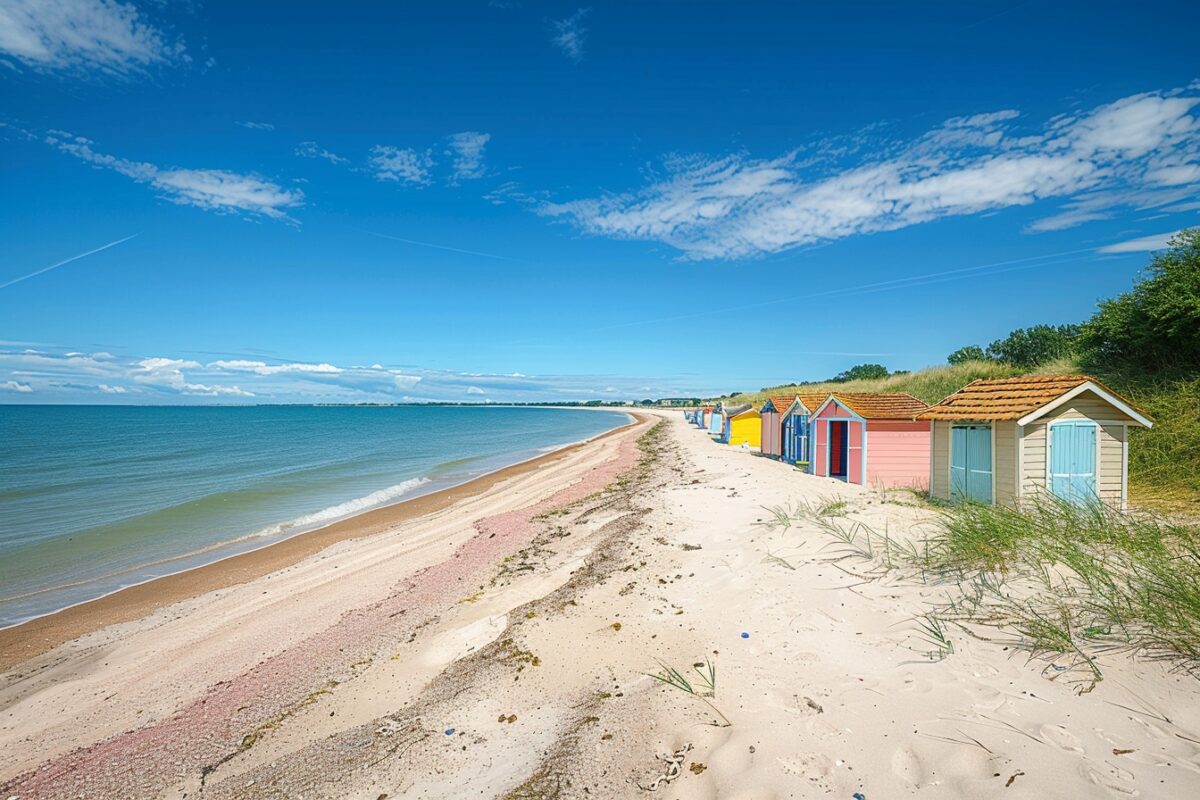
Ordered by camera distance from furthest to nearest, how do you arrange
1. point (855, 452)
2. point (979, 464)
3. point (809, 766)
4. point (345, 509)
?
point (345, 509) → point (855, 452) → point (979, 464) → point (809, 766)

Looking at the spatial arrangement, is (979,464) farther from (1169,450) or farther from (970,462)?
(1169,450)

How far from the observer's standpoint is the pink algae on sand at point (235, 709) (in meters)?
4.98

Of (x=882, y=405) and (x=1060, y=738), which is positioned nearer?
(x=1060, y=738)

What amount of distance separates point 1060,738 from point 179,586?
14708 millimetres

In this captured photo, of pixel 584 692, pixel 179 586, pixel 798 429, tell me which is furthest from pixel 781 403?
pixel 179 586

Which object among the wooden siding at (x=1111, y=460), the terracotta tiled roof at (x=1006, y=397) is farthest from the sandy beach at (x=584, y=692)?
the wooden siding at (x=1111, y=460)

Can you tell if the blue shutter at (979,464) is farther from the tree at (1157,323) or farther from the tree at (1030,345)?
the tree at (1030,345)

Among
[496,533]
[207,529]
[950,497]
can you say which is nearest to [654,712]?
[496,533]

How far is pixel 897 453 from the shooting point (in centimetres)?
1630

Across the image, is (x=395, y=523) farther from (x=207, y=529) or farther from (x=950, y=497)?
(x=950, y=497)

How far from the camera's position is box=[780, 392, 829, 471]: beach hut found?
2102 centimetres

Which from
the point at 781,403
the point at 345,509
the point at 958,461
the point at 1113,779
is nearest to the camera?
the point at 1113,779

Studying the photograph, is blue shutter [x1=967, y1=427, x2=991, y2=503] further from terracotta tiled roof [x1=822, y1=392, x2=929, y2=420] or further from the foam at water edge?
the foam at water edge

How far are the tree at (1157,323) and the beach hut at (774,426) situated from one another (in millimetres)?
10710
